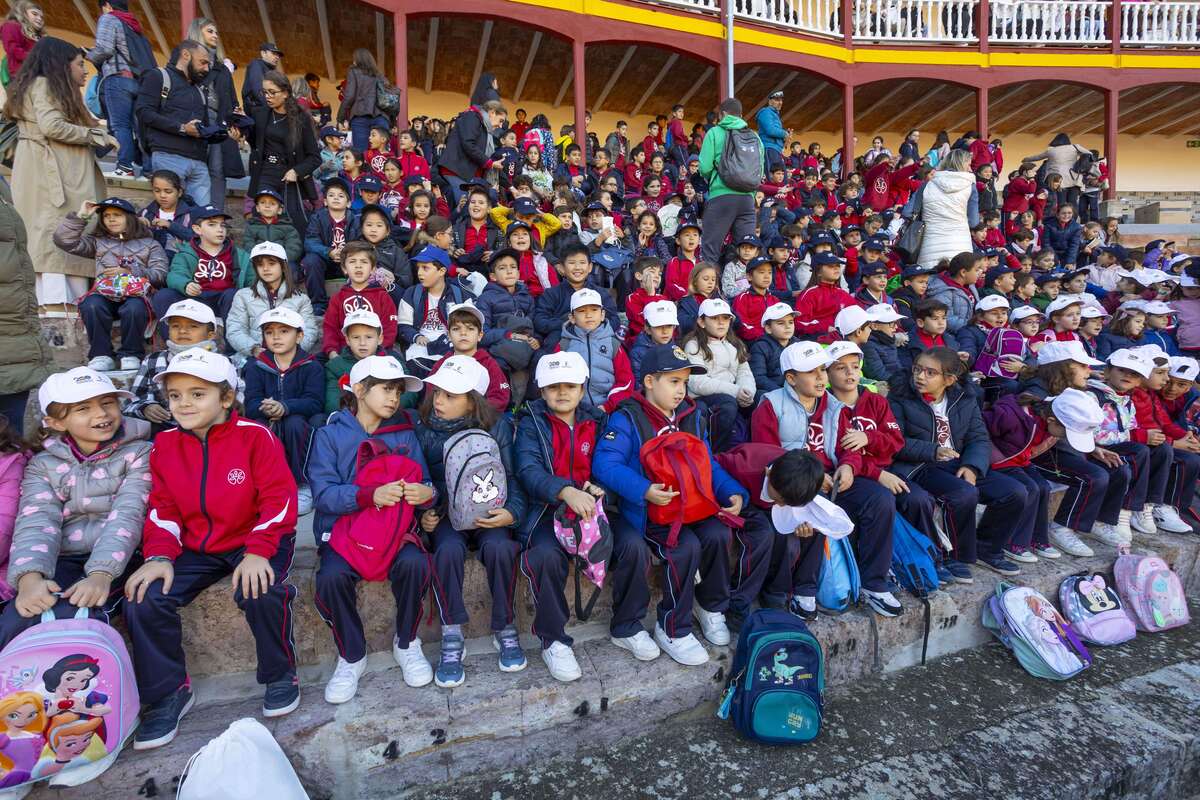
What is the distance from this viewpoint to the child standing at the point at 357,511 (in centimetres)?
234

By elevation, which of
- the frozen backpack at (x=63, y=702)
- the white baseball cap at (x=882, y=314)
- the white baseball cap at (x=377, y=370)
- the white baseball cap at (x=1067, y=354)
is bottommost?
the frozen backpack at (x=63, y=702)

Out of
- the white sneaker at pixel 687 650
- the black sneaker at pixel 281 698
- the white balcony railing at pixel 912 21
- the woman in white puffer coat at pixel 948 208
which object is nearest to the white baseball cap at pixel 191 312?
the black sneaker at pixel 281 698

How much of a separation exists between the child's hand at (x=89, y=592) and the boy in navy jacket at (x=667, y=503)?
1971 millimetres

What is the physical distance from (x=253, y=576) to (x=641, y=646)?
1.63 meters

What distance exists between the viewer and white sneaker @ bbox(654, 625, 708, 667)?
2.58m

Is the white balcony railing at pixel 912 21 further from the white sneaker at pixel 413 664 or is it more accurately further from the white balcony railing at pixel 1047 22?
the white sneaker at pixel 413 664

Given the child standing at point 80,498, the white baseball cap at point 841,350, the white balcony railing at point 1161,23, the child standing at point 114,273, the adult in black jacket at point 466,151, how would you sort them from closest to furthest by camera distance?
the child standing at point 80,498 → the white baseball cap at point 841,350 → the child standing at point 114,273 → the adult in black jacket at point 466,151 → the white balcony railing at point 1161,23

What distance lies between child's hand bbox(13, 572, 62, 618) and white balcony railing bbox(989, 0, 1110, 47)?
786 inches

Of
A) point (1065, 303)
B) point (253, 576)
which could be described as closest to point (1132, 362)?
point (1065, 303)

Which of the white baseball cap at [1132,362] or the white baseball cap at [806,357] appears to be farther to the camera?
the white baseball cap at [1132,362]

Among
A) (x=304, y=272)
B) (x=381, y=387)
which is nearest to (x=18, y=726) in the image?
(x=381, y=387)

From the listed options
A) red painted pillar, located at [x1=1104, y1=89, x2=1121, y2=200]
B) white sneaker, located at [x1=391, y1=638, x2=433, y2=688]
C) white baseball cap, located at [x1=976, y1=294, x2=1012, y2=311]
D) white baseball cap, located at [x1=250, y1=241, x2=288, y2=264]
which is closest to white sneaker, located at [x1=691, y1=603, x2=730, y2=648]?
white sneaker, located at [x1=391, y1=638, x2=433, y2=688]

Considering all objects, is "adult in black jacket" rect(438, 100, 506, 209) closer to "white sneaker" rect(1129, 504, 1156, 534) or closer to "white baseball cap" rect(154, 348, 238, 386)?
"white baseball cap" rect(154, 348, 238, 386)

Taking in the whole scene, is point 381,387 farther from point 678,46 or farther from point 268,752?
point 678,46
